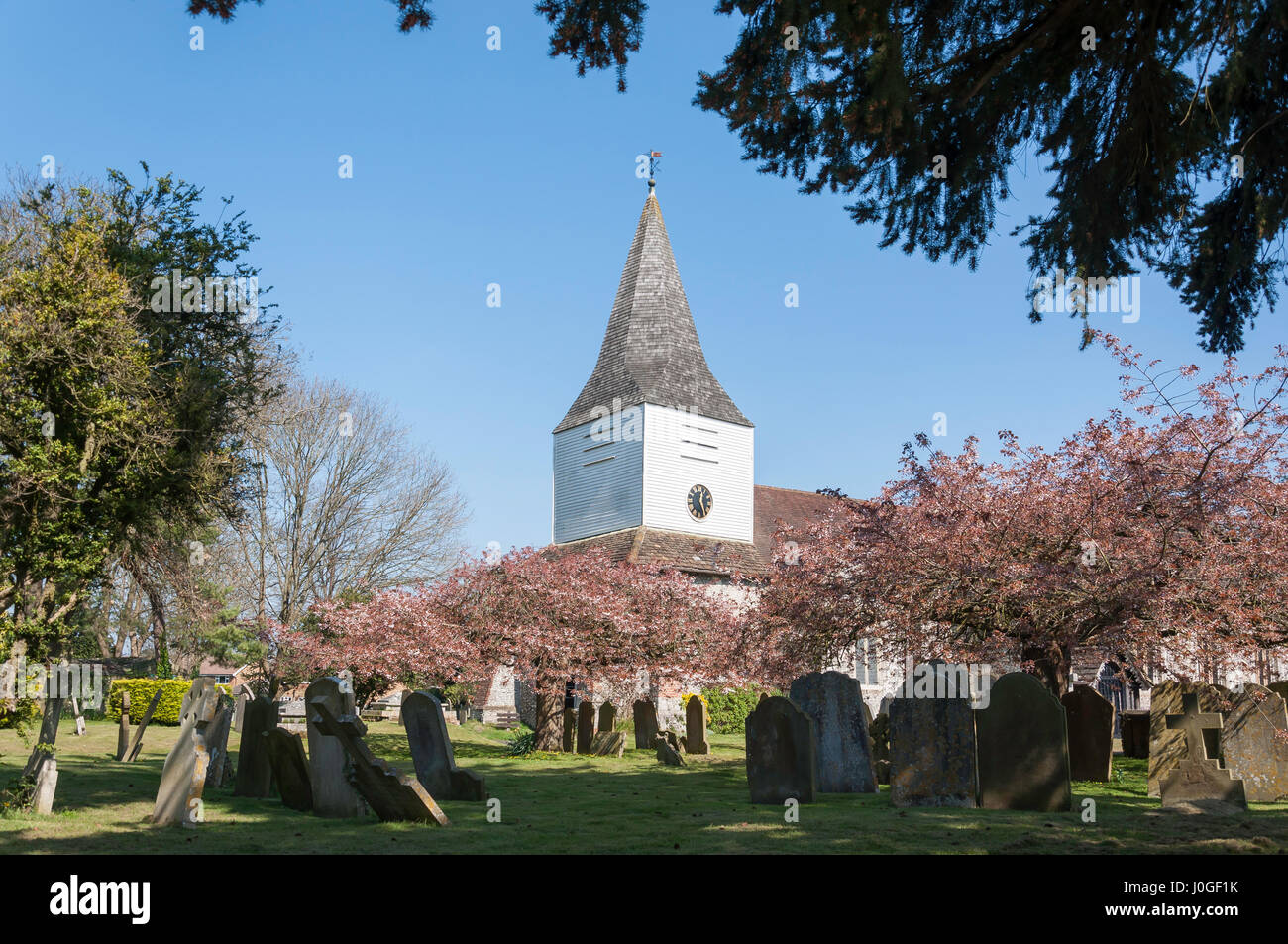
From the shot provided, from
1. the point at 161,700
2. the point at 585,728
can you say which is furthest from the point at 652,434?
the point at 161,700

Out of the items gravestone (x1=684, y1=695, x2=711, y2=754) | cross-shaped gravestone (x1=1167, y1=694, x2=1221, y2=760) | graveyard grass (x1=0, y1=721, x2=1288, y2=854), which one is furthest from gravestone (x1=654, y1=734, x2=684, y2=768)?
cross-shaped gravestone (x1=1167, y1=694, x2=1221, y2=760)

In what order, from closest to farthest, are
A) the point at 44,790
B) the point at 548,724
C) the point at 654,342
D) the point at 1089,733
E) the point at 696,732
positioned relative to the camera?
the point at 44,790 → the point at 1089,733 → the point at 696,732 → the point at 548,724 → the point at 654,342

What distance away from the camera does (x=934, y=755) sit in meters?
10.6

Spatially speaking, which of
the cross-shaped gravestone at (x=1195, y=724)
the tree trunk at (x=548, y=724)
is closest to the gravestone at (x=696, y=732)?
the tree trunk at (x=548, y=724)

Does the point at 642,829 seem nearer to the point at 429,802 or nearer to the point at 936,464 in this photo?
the point at 429,802

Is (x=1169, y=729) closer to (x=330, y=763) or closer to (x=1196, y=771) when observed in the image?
(x=1196, y=771)

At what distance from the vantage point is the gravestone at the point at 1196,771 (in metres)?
10.6

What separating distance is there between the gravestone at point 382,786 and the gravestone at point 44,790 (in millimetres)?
2961

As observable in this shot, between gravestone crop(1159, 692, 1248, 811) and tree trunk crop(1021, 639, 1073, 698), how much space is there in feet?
7.93

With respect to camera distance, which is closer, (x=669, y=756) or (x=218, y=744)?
(x=218, y=744)

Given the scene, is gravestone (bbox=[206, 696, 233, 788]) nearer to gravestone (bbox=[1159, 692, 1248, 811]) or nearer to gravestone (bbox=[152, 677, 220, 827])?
gravestone (bbox=[152, 677, 220, 827])

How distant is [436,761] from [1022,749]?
645 cm

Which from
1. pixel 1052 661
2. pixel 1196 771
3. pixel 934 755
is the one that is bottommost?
pixel 1196 771

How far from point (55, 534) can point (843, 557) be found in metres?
10.9
